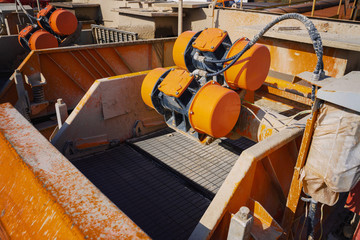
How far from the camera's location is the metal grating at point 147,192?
9.59 ft

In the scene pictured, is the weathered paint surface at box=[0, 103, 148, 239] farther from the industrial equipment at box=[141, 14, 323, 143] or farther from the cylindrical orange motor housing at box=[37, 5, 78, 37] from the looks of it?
the cylindrical orange motor housing at box=[37, 5, 78, 37]

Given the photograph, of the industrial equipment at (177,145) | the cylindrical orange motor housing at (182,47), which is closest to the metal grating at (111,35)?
the industrial equipment at (177,145)

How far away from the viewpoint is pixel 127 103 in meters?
4.31

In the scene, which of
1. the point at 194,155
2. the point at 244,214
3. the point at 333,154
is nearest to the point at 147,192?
the point at 194,155

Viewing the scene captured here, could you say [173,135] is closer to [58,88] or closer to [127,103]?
[127,103]

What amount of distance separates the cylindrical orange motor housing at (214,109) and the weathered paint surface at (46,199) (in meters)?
1.53

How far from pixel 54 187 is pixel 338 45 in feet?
12.0

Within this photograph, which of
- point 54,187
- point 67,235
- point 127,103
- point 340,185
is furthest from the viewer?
point 127,103

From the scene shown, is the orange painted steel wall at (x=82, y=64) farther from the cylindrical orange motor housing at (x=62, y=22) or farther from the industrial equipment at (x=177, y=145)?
the cylindrical orange motor housing at (x=62, y=22)

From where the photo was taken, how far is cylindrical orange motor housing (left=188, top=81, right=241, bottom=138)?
2.99 metres

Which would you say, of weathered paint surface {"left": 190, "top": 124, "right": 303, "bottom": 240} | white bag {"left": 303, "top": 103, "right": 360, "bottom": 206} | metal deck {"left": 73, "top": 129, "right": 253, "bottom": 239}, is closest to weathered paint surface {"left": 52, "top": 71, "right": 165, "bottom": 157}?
metal deck {"left": 73, "top": 129, "right": 253, "bottom": 239}

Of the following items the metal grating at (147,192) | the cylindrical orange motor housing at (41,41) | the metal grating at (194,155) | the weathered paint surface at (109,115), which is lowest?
the metal grating at (147,192)

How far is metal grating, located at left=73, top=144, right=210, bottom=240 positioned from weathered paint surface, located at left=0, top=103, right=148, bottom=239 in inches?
50.0

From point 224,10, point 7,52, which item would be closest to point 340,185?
point 224,10
